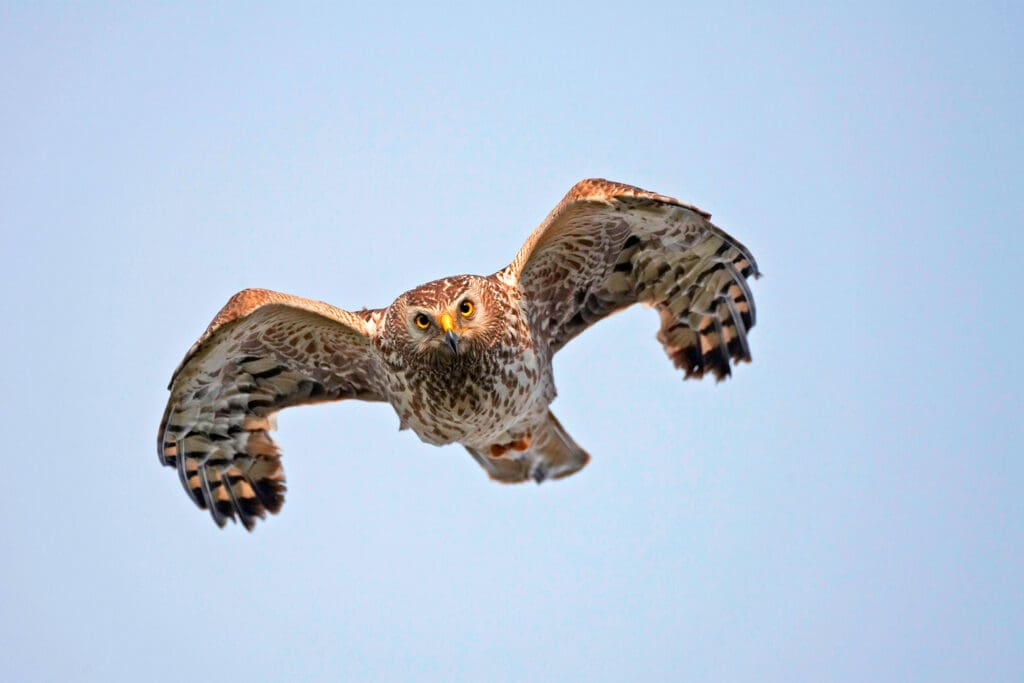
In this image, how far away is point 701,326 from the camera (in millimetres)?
12008

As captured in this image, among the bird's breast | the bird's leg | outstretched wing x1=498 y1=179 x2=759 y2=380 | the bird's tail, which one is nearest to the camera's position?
the bird's breast

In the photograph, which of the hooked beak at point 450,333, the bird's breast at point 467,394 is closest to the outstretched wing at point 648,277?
the bird's breast at point 467,394

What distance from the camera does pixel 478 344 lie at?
10.7 metres

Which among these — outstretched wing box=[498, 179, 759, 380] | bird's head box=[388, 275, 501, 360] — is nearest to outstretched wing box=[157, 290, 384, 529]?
bird's head box=[388, 275, 501, 360]

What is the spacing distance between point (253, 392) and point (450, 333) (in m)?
2.59

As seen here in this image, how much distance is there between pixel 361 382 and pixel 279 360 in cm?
72

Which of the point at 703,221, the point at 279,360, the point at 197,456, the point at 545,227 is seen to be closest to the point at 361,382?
the point at 279,360

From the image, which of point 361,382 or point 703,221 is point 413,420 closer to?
point 361,382

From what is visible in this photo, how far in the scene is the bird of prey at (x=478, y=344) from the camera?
35.2ft

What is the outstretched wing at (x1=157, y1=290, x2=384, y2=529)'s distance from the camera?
1152cm

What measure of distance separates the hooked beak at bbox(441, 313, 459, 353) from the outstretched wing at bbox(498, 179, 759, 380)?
1.10 m

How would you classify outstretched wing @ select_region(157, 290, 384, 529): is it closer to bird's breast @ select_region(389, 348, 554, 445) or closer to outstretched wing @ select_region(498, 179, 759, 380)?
bird's breast @ select_region(389, 348, 554, 445)

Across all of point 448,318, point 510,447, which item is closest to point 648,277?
point 510,447

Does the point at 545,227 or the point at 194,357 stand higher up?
the point at 545,227
